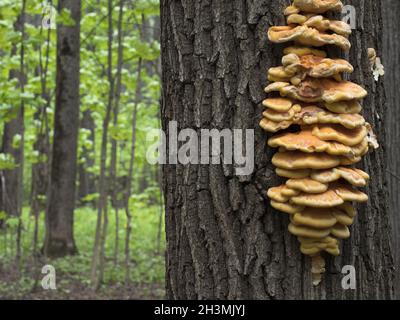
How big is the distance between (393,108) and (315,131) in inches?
60.0

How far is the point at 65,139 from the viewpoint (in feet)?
32.1

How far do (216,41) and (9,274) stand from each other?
836cm

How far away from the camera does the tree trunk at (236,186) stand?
193 cm

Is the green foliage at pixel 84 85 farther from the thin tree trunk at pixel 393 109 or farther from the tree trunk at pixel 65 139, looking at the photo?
the thin tree trunk at pixel 393 109

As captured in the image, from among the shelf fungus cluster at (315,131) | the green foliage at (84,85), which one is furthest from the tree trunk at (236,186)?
the green foliage at (84,85)

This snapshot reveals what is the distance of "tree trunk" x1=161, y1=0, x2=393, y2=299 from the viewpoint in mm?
1933

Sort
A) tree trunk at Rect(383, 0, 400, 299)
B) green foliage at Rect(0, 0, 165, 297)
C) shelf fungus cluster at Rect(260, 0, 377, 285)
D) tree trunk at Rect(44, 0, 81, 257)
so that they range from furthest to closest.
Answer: tree trunk at Rect(44, 0, 81, 257), green foliage at Rect(0, 0, 165, 297), tree trunk at Rect(383, 0, 400, 299), shelf fungus cluster at Rect(260, 0, 377, 285)

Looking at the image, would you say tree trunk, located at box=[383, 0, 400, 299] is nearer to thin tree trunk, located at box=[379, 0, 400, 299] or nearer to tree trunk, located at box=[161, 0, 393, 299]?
thin tree trunk, located at box=[379, 0, 400, 299]

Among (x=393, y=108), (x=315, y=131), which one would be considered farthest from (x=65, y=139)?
(x=315, y=131)

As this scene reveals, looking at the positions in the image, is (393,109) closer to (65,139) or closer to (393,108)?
(393,108)

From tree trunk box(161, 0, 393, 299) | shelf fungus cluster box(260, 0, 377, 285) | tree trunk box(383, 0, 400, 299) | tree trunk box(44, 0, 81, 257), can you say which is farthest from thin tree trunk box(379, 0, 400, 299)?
tree trunk box(44, 0, 81, 257)

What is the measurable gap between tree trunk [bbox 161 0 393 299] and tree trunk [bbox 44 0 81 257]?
7315 millimetres

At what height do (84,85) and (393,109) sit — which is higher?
(84,85)

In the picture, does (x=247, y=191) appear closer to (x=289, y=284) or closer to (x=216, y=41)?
(x=289, y=284)
